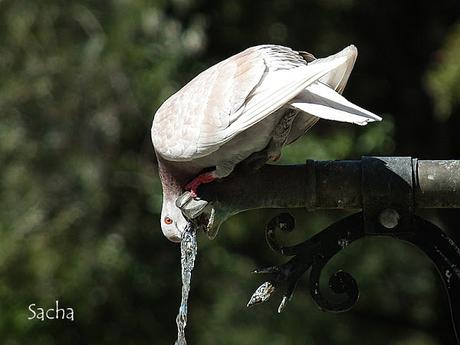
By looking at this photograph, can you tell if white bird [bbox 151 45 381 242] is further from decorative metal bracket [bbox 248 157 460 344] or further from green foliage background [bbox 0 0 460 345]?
green foliage background [bbox 0 0 460 345]

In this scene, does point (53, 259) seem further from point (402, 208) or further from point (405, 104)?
point (402, 208)

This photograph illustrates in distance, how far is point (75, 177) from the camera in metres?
4.77

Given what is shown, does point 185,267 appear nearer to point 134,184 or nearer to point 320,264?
point 320,264

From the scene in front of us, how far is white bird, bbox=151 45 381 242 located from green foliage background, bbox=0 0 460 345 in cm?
188

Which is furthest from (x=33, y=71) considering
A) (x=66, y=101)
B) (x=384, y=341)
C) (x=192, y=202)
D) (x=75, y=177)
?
(x=192, y=202)

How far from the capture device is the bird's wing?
2330 millimetres

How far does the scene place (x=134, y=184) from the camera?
4805mm

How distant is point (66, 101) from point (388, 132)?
148 centimetres

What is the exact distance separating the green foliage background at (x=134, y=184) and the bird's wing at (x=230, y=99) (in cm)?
191

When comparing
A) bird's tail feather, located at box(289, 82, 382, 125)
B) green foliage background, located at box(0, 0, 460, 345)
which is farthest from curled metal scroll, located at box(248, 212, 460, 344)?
green foliage background, located at box(0, 0, 460, 345)

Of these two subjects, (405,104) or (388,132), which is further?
(405,104)

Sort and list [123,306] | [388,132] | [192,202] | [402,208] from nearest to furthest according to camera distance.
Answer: [402,208]
[192,202]
[388,132]
[123,306]

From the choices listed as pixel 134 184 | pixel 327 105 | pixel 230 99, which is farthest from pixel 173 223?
pixel 134 184

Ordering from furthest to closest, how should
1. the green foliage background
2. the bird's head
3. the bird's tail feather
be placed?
1. the green foliage background
2. the bird's head
3. the bird's tail feather
